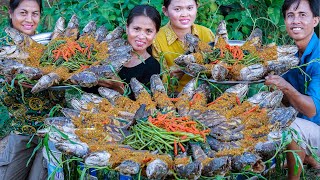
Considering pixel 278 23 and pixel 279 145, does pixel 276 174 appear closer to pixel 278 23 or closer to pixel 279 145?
pixel 279 145

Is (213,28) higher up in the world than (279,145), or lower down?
higher up

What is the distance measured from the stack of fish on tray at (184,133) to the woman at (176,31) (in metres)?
0.64

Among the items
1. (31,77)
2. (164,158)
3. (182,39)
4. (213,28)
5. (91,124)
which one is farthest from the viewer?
(213,28)

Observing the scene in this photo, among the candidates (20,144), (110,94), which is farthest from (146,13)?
(20,144)

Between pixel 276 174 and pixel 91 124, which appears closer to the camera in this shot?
pixel 91 124

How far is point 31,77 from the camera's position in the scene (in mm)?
3432

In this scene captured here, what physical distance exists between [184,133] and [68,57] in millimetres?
1137

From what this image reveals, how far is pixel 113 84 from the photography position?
3.59m

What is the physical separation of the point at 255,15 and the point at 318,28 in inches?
31.4

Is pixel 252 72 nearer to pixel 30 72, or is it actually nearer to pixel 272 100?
pixel 272 100

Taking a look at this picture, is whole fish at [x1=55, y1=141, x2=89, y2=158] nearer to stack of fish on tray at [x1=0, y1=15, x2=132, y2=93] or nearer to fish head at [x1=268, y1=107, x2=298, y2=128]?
stack of fish on tray at [x1=0, y1=15, x2=132, y2=93]

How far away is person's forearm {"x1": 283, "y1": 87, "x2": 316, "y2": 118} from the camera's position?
371cm

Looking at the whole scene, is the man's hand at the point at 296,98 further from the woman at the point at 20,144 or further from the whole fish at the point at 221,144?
the woman at the point at 20,144

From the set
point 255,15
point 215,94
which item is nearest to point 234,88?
point 215,94
